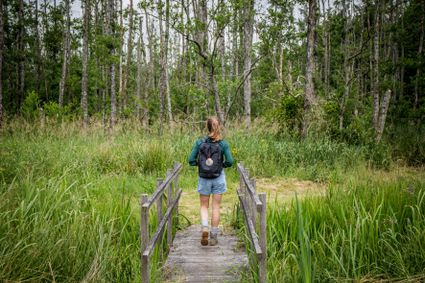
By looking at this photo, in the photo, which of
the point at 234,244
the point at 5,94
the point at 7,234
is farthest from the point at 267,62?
the point at 7,234

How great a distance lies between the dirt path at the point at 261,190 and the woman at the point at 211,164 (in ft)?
4.10

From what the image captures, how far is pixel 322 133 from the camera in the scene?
13.5m

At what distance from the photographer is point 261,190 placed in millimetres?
9148

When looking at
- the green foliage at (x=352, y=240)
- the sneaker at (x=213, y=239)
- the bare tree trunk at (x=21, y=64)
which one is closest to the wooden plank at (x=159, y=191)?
the sneaker at (x=213, y=239)

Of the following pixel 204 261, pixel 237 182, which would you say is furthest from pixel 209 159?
pixel 237 182

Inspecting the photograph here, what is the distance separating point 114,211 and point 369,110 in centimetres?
2228

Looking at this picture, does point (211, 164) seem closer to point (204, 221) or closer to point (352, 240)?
point (204, 221)

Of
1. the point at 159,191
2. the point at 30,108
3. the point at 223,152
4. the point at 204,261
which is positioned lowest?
the point at 204,261

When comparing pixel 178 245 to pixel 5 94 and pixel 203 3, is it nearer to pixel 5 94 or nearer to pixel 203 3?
pixel 203 3

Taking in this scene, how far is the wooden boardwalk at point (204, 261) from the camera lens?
4.20m

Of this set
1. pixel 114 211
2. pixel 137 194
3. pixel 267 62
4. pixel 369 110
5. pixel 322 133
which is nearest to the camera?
pixel 114 211

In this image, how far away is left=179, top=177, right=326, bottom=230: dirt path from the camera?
7350 mm

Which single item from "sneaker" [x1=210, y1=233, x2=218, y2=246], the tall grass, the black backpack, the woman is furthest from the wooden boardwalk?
the black backpack

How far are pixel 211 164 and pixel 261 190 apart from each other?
420 centimetres
